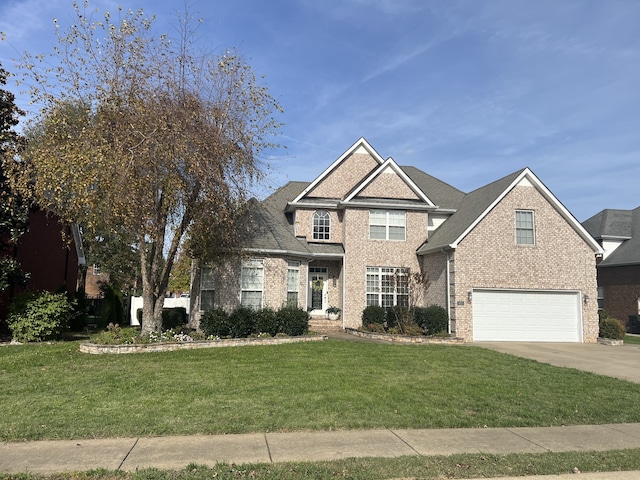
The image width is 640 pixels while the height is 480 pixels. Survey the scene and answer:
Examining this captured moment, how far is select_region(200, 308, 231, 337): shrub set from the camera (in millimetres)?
15836

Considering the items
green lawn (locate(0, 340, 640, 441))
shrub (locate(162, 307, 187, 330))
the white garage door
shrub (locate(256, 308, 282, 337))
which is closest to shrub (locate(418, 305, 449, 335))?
the white garage door

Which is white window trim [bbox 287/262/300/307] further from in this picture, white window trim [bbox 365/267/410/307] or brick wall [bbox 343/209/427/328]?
white window trim [bbox 365/267/410/307]

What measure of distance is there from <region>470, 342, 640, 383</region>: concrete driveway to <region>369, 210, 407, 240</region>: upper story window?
6.53 metres

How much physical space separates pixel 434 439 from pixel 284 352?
24.6 ft

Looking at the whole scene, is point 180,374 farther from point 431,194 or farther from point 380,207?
point 431,194

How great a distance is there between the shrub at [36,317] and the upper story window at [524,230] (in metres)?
17.7

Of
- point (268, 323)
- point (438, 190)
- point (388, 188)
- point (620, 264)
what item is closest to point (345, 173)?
point (388, 188)

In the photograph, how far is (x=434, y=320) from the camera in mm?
18656

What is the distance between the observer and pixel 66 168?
1241cm

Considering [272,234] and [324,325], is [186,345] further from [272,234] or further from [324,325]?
[324,325]

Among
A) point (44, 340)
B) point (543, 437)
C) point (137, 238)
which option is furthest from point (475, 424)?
point (44, 340)

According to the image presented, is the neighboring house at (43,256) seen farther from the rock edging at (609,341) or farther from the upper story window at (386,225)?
the rock edging at (609,341)

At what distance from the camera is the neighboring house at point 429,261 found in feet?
62.0

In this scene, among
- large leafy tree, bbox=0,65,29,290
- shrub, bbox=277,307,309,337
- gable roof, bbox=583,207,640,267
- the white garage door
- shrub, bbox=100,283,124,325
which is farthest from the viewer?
gable roof, bbox=583,207,640,267
